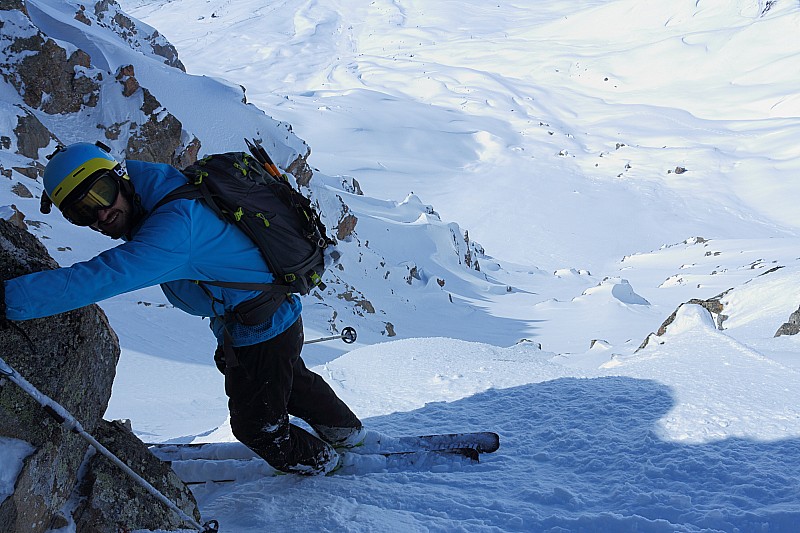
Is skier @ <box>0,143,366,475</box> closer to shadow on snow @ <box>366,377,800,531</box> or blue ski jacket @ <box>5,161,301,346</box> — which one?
blue ski jacket @ <box>5,161,301,346</box>

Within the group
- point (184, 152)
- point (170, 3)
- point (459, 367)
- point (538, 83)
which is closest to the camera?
point (459, 367)

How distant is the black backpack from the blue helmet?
269 mm

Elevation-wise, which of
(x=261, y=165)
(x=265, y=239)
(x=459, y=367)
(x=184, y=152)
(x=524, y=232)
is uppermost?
(x=261, y=165)

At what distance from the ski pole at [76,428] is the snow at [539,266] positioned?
0.65 feet

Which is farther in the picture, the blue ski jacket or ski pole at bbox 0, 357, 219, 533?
ski pole at bbox 0, 357, 219, 533

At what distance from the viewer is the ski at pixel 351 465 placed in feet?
12.0

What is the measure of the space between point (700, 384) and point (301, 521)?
3205 mm

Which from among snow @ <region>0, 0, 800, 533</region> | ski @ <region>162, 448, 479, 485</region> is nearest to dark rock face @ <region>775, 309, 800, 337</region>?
snow @ <region>0, 0, 800, 533</region>

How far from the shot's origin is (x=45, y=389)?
254 centimetres

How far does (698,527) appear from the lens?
112 inches

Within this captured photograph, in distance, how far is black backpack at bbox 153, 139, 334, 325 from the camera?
2.64 metres

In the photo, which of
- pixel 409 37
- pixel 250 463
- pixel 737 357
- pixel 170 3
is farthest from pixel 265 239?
pixel 170 3

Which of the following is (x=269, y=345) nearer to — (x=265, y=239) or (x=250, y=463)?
(x=265, y=239)

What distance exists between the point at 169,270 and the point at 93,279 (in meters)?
0.29
